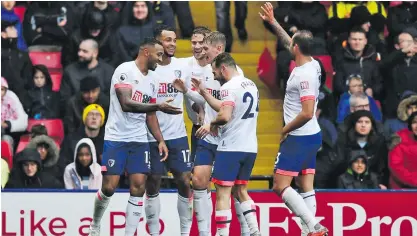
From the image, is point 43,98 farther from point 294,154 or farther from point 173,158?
point 294,154

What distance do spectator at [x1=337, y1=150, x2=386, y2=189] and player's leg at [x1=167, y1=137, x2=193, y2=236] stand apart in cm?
286

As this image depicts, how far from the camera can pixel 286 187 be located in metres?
16.5

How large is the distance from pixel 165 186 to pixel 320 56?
3.47 meters

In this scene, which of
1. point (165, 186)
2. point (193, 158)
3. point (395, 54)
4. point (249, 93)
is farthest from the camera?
point (395, 54)

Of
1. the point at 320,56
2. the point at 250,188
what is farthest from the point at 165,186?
the point at 320,56

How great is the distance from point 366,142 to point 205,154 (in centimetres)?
391

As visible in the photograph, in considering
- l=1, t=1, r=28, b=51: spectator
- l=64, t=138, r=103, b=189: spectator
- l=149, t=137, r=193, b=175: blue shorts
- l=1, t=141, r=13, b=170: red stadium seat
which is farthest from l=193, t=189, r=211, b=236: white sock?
l=1, t=1, r=28, b=51: spectator

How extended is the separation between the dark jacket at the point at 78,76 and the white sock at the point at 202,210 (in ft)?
16.0

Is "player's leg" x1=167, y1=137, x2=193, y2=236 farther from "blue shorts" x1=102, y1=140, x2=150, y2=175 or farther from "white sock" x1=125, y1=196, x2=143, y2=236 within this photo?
"white sock" x1=125, y1=196, x2=143, y2=236

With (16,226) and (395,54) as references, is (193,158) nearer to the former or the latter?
(16,226)

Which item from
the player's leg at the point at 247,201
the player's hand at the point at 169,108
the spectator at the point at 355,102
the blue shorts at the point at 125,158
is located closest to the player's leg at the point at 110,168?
the blue shorts at the point at 125,158

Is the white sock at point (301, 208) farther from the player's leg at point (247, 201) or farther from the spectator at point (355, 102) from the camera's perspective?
the spectator at point (355, 102)

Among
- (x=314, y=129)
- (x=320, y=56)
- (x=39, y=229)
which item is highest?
(x=320, y=56)

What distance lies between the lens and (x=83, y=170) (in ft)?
64.8
